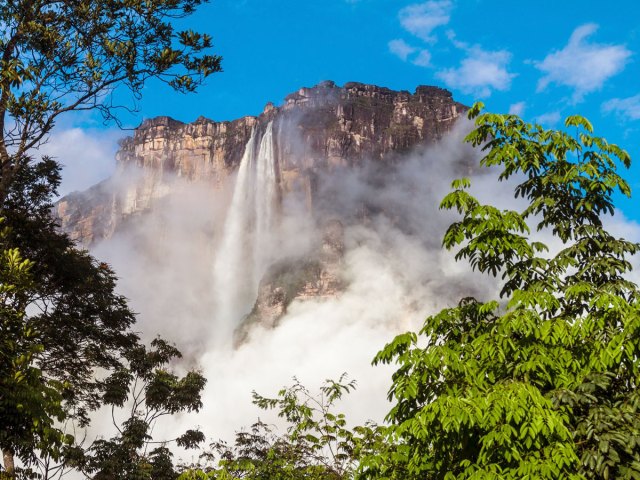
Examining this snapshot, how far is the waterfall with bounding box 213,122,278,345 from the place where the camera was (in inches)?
5007

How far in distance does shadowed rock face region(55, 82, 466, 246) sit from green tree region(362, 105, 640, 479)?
123738mm

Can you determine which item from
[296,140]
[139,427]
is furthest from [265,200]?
[139,427]

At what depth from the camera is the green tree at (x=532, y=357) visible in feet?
15.1

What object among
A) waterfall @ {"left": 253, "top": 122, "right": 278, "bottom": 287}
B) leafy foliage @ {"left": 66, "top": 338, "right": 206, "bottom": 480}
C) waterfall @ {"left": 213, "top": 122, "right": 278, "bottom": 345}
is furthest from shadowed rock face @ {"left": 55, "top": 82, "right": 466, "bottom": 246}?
leafy foliage @ {"left": 66, "top": 338, "right": 206, "bottom": 480}

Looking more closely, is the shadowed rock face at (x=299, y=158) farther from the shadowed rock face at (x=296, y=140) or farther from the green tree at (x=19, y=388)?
the green tree at (x=19, y=388)

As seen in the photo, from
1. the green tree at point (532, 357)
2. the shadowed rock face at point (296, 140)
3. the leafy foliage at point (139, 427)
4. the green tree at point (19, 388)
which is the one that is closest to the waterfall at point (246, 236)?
the shadowed rock face at point (296, 140)

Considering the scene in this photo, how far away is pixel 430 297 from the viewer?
410ft

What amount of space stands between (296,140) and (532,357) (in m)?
130

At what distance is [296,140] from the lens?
436 feet

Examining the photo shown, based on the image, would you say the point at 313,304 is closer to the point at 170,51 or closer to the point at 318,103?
the point at 318,103

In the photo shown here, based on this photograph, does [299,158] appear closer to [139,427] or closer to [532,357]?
[139,427]

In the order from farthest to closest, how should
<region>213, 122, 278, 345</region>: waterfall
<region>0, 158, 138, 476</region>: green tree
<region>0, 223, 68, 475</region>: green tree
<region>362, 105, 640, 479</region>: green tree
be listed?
<region>213, 122, 278, 345</region>: waterfall
<region>0, 158, 138, 476</region>: green tree
<region>0, 223, 68, 475</region>: green tree
<region>362, 105, 640, 479</region>: green tree

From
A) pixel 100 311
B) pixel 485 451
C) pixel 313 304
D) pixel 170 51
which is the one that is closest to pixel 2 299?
pixel 170 51

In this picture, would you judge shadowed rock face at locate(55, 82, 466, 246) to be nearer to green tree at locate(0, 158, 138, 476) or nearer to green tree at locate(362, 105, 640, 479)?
green tree at locate(0, 158, 138, 476)
